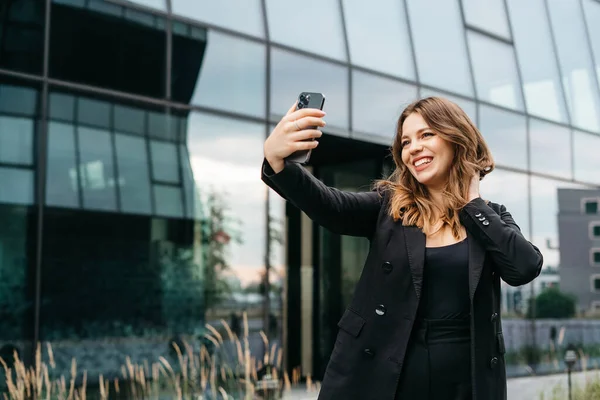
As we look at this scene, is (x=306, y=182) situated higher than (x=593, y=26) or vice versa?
(x=593, y=26)

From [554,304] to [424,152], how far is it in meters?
9.78

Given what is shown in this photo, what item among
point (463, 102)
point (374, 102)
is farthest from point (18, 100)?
point (463, 102)

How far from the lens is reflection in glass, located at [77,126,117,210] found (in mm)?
6629

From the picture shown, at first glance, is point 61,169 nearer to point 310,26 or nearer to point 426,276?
point 310,26

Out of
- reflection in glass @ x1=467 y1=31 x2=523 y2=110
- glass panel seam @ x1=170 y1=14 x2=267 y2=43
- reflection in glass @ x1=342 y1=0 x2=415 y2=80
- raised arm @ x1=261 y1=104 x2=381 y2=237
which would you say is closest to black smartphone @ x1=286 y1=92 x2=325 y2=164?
raised arm @ x1=261 y1=104 x2=381 y2=237

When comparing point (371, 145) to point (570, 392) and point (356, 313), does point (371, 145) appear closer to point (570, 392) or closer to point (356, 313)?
point (570, 392)

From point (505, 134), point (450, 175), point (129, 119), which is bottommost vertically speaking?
point (450, 175)

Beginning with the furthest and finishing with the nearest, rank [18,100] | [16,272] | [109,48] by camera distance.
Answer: [109,48] → [18,100] → [16,272]

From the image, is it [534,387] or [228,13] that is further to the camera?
[534,387]

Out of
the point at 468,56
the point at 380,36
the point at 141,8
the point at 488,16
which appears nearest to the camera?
the point at 141,8

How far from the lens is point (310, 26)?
8672 mm

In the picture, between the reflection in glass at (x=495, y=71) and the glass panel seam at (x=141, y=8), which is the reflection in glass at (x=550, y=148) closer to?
the reflection in glass at (x=495, y=71)

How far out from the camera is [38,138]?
6414mm

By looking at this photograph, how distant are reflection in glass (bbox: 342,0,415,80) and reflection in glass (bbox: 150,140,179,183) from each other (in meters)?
2.80
